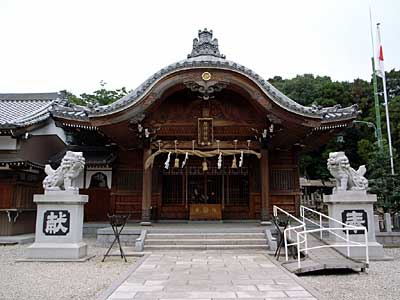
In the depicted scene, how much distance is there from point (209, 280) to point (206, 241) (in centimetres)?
394

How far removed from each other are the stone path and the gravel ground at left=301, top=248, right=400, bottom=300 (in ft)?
1.51

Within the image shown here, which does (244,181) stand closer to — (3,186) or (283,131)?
(283,131)

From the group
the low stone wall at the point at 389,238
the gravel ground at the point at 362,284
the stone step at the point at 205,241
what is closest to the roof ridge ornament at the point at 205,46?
the stone step at the point at 205,241

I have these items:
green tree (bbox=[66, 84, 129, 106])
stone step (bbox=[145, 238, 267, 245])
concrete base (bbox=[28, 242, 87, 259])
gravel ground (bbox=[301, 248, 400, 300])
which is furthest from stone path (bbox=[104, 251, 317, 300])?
green tree (bbox=[66, 84, 129, 106])

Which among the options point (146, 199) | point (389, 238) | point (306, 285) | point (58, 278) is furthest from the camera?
point (146, 199)

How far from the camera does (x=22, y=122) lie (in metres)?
13.0

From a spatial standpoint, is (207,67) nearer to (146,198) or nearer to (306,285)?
(146,198)

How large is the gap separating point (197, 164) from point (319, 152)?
57.4 ft

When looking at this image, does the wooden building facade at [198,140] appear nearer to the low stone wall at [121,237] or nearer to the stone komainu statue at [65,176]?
the low stone wall at [121,237]

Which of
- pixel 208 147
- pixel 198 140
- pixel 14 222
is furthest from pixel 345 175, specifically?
pixel 14 222

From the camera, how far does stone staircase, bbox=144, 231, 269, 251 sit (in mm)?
9961

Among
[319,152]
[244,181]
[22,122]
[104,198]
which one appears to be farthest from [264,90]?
[319,152]

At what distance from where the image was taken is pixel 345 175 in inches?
357

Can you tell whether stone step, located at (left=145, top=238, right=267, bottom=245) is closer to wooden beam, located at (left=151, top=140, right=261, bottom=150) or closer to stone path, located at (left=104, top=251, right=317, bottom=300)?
stone path, located at (left=104, top=251, right=317, bottom=300)
